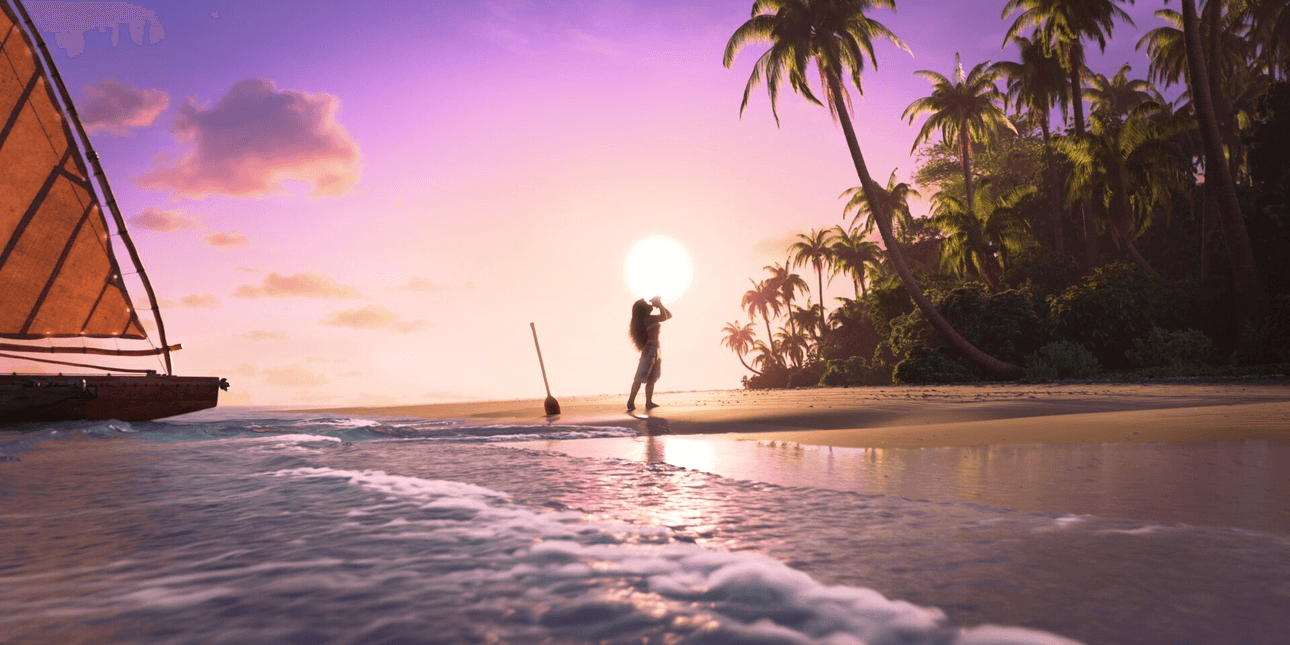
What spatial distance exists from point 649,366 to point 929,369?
14299 millimetres

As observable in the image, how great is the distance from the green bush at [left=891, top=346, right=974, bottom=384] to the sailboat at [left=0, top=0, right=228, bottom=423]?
20812 millimetres

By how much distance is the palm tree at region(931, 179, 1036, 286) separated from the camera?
29.1 m

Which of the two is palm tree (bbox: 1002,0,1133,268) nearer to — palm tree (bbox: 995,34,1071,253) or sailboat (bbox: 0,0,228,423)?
palm tree (bbox: 995,34,1071,253)

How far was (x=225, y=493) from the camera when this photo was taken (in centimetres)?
470

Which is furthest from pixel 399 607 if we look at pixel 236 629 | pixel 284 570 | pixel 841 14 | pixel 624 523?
pixel 841 14

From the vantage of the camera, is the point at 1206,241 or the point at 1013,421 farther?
the point at 1206,241

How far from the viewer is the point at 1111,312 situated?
2286 cm

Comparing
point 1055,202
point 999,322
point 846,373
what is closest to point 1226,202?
point 999,322

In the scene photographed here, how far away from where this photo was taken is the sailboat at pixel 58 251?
16.2m

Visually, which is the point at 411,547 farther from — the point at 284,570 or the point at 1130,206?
the point at 1130,206

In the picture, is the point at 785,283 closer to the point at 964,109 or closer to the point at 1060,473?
the point at 964,109

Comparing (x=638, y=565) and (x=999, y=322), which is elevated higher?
(x=999, y=322)

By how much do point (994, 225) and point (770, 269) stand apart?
31.1 meters

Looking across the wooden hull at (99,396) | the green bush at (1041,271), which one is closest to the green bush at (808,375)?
the green bush at (1041,271)
